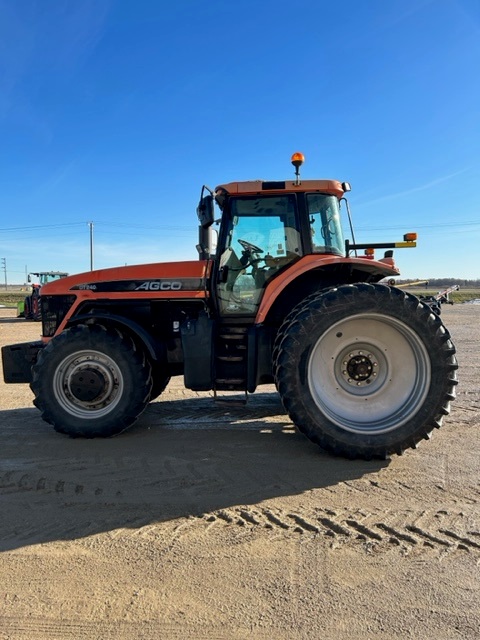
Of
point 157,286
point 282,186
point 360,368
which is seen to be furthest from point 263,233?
point 360,368

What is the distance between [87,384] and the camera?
4270mm

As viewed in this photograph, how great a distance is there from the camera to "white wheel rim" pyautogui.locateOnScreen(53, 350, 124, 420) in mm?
4277

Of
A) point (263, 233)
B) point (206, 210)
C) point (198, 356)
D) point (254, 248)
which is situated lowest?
point (198, 356)

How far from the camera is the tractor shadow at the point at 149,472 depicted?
2785 millimetres

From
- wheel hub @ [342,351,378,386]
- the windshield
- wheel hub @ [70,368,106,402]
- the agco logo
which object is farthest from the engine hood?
wheel hub @ [342,351,378,386]

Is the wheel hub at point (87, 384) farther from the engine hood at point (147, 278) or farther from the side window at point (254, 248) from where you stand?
the side window at point (254, 248)

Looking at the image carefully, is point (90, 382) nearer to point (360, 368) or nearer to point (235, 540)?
point (235, 540)

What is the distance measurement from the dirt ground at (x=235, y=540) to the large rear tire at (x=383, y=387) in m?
0.22

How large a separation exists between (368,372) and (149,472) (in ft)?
6.78

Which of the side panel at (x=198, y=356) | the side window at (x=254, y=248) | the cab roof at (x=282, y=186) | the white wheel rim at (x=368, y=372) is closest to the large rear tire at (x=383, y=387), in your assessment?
the white wheel rim at (x=368, y=372)

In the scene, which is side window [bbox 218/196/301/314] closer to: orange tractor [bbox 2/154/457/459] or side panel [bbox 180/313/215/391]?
orange tractor [bbox 2/154/457/459]

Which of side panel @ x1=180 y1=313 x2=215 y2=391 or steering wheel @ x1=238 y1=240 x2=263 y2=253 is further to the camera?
steering wheel @ x1=238 y1=240 x2=263 y2=253

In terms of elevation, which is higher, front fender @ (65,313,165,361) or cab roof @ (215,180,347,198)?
cab roof @ (215,180,347,198)

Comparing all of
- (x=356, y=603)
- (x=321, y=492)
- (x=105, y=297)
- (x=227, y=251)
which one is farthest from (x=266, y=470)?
(x=105, y=297)
